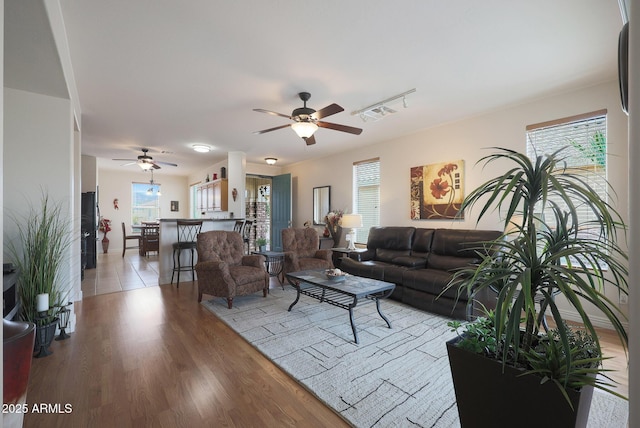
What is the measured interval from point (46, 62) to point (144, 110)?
1.71m

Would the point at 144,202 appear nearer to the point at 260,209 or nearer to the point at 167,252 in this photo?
the point at 260,209

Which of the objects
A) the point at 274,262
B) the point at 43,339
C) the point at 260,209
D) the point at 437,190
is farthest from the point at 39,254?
the point at 260,209

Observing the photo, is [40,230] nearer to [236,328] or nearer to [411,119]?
[236,328]

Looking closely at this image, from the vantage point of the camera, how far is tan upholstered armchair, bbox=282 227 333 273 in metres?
4.55

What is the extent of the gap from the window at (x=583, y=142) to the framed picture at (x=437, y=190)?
3.24 ft

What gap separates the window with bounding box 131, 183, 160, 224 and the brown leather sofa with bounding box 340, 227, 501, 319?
7.71m

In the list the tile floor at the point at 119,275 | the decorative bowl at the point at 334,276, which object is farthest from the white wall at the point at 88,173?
the decorative bowl at the point at 334,276

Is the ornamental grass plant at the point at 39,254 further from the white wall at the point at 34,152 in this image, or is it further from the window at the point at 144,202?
the window at the point at 144,202

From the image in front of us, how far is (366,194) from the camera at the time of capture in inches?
224

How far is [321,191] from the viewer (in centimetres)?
662

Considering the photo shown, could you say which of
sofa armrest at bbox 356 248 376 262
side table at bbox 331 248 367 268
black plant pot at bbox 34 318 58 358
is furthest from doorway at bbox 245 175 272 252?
black plant pot at bbox 34 318 58 358

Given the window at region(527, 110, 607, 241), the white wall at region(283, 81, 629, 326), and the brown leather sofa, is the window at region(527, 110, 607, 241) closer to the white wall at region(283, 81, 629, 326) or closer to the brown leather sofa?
the white wall at region(283, 81, 629, 326)

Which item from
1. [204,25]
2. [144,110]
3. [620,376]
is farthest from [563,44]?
[144,110]

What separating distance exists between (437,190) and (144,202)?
9.00 m
